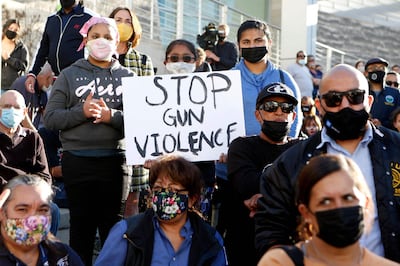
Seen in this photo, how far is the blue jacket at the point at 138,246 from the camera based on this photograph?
4758 mm

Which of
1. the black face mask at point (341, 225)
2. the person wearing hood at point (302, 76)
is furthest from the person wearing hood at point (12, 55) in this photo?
the black face mask at point (341, 225)

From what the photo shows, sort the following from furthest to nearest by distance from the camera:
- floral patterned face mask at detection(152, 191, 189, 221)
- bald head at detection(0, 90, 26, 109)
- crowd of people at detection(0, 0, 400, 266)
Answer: bald head at detection(0, 90, 26, 109) → floral patterned face mask at detection(152, 191, 189, 221) → crowd of people at detection(0, 0, 400, 266)

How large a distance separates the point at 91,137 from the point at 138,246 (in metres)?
1.51

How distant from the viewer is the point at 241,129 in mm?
6039

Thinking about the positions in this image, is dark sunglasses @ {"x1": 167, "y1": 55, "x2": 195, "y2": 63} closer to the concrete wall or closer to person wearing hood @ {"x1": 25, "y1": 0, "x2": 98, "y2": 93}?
person wearing hood @ {"x1": 25, "y1": 0, "x2": 98, "y2": 93}

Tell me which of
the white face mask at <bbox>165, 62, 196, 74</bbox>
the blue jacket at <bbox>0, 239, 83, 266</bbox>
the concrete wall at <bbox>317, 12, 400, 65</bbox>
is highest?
the concrete wall at <bbox>317, 12, 400, 65</bbox>

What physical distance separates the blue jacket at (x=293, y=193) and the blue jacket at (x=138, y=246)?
0.77 meters

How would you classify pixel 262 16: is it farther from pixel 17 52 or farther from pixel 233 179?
pixel 233 179

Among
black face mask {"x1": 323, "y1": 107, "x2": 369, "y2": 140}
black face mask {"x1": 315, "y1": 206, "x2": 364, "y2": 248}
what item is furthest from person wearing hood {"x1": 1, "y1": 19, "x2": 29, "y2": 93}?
black face mask {"x1": 315, "y1": 206, "x2": 364, "y2": 248}

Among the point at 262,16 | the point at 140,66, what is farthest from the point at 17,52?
the point at 262,16

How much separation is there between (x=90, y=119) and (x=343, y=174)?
2.95 metres

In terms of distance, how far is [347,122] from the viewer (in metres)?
4.12

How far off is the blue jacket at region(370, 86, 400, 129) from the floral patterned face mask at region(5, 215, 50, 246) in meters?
5.94

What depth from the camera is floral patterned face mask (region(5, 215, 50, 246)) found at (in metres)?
4.59
